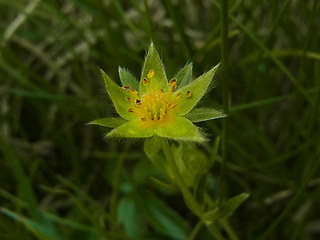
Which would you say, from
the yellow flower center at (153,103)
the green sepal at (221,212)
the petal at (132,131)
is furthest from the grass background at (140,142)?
the petal at (132,131)

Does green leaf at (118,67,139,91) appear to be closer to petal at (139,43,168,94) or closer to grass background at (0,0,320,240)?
petal at (139,43,168,94)

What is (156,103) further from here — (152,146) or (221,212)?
(221,212)

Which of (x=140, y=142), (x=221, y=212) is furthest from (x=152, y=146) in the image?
(x=140, y=142)

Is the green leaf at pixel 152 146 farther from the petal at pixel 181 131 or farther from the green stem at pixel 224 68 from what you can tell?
the green stem at pixel 224 68

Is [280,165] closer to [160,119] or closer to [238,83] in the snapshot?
[238,83]

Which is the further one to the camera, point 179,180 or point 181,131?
point 179,180

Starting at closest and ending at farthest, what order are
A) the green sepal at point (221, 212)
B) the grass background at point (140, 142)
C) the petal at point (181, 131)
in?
the petal at point (181, 131), the green sepal at point (221, 212), the grass background at point (140, 142)

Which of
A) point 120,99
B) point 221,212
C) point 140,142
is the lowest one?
point 221,212

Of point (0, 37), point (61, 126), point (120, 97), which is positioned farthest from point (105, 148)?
point (120, 97)
